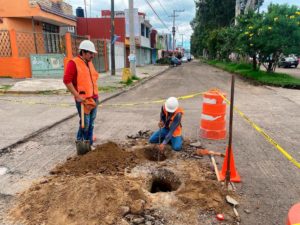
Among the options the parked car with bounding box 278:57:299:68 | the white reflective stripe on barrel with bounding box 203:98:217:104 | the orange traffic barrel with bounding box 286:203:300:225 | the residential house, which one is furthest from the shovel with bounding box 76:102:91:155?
the parked car with bounding box 278:57:299:68

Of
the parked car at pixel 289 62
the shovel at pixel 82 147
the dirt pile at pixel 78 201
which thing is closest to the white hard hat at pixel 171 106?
the shovel at pixel 82 147

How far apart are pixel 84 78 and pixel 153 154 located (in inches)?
70.1

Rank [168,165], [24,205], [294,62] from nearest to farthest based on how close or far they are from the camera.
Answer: [24,205]
[168,165]
[294,62]

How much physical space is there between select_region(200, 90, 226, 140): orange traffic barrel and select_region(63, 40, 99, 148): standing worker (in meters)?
2.33

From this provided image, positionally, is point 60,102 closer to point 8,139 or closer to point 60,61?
point 8,139

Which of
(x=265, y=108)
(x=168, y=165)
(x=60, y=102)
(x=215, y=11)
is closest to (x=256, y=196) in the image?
(x=168, y=165)

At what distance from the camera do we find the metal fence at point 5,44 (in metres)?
15.7

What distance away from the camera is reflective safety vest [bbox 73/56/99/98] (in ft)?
16.8

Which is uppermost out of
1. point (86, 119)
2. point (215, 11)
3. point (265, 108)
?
point (215, 11)

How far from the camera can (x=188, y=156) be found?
17.2ft

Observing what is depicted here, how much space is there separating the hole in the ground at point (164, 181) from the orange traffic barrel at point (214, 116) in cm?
213

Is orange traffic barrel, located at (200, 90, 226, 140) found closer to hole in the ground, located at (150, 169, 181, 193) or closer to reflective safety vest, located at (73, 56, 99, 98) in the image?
hole in the ground, located at (150, 169, 181, 193)

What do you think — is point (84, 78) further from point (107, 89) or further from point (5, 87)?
point (5, 87)

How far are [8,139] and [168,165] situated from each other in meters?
3.55
